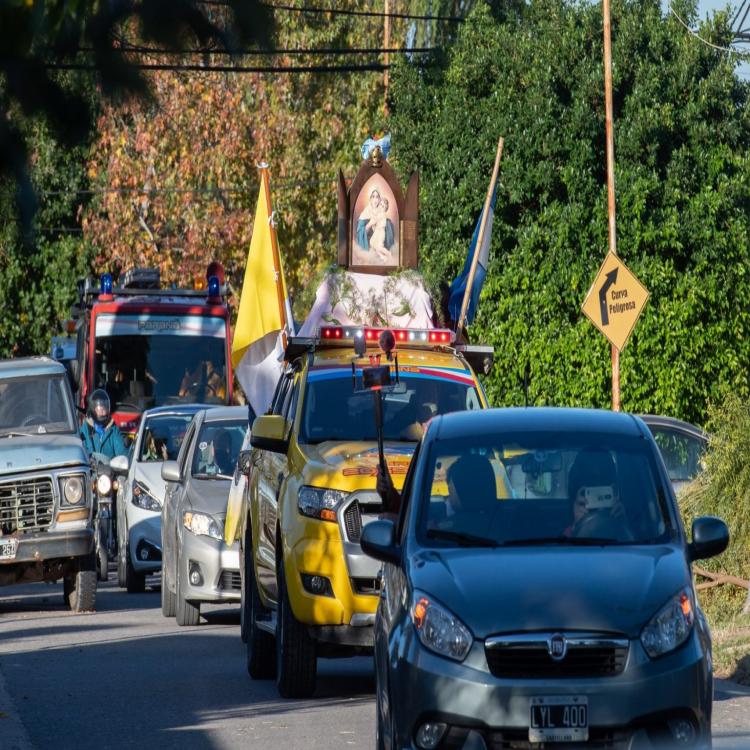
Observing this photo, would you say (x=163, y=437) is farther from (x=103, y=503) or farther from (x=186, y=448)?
(x=186, y=448)

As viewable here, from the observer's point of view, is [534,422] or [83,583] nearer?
[534,422]

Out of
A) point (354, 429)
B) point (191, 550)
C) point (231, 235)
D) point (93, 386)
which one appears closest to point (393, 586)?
point (354, 429)

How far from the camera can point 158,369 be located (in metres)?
30.3

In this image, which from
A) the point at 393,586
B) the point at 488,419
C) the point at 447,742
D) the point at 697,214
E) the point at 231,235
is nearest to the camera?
the point at 447,742

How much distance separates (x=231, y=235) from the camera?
41.2 m

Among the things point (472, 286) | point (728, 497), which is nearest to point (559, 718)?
point (728, 497)

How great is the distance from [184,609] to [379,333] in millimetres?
4454

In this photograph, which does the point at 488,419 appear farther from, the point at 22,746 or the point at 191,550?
the point at 191,550

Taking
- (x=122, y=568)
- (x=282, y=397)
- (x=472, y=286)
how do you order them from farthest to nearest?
1. (x=122, y=568)
2. (x=472, y=286)
3. (x=282, y=397)

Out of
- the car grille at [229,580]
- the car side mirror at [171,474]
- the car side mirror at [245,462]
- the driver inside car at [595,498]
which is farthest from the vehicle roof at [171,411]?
the driver inside car at [595,498]

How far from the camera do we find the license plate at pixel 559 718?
7.58 meters

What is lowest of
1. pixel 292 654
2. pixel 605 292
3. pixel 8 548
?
pixel 8 548

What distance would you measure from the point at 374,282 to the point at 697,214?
62.2 ft

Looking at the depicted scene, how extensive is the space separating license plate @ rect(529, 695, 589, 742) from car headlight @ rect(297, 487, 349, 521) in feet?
13.3
